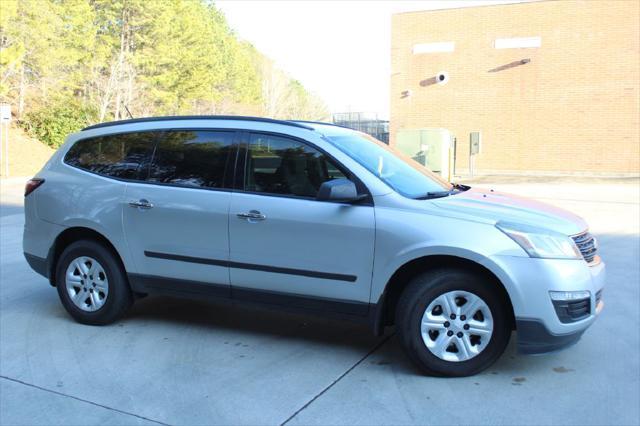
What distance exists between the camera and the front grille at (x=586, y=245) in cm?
423

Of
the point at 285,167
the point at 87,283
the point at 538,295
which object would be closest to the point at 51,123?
the point at 87,283

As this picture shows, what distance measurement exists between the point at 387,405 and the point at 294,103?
6868 cm

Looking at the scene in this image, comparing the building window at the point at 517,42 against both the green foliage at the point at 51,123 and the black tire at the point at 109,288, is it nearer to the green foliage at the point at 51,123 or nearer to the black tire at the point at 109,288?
the green foliage at the point at 51,123

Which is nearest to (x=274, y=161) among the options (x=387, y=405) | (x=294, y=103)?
(x=387, y=405)

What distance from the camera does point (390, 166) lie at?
192 inches

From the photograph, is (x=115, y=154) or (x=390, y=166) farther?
(x=115, y=154)

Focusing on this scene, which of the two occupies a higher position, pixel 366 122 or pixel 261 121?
pixel 366 122

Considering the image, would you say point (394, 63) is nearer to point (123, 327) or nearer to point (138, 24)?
point (138, 24)

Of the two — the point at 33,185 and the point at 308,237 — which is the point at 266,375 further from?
the point at 33,185

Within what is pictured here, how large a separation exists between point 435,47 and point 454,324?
87.0ft

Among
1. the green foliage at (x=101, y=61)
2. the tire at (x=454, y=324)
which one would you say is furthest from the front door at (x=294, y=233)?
the green foliage at (x=101, y=61)

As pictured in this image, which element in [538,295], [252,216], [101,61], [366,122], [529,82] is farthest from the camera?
[366,122]

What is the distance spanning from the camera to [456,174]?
28000 millimetres

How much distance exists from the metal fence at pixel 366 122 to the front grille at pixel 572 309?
30.3m
